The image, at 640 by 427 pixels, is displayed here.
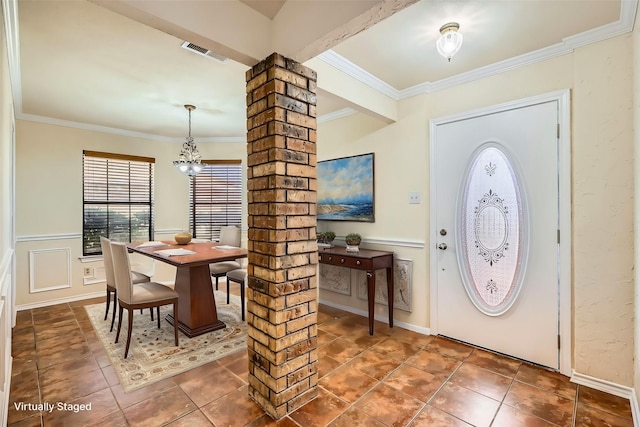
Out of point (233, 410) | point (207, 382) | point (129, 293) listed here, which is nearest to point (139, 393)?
point (207, 382)

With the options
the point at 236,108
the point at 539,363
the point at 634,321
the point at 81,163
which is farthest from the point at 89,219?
the point at 634,321

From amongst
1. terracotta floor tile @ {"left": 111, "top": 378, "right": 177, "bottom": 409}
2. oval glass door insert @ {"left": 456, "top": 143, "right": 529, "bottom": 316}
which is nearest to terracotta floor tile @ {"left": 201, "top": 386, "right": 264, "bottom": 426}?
terracotta floor tile @ {"left": 111, "top": 378, "right": 177, "bottom": 409}

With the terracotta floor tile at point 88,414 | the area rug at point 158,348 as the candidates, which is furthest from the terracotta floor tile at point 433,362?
the terracotta floor tile at point 88,414

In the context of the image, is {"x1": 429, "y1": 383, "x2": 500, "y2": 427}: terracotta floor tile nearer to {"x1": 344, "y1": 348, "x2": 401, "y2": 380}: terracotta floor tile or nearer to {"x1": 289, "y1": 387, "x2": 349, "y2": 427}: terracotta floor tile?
{"x1": 344, "y1": 348, "x2": 401, "y2": 380}: terracotta floor tile

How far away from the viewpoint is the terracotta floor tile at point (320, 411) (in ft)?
5.73

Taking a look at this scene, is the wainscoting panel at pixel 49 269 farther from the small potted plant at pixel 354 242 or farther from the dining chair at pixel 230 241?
the small potted plant at pixel 354 242

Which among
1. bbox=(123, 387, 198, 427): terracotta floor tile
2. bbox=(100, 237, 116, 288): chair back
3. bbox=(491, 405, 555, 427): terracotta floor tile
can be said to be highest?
bbox=(100, 237, 116, 288): chair back

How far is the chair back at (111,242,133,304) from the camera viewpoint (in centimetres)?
258

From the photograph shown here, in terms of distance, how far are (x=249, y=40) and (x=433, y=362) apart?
2.66 m

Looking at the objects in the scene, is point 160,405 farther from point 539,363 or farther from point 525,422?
point 539,363

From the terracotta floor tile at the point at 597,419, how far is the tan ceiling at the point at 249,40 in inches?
95.2

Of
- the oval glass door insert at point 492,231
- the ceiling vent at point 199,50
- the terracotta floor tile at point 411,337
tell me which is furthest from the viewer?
the terracotta floor tile at point 411,337

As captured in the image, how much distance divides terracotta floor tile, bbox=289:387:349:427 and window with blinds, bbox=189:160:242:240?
12.3ft

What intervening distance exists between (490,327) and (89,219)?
5.16 m
